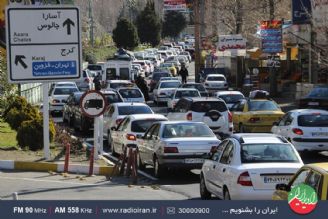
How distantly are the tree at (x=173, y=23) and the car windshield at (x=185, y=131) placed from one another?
123 m

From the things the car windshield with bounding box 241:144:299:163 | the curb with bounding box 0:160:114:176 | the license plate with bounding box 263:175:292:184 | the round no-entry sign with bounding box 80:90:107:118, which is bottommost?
the curb with bounding box 0:160:114:176

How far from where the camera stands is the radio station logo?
9.03 m

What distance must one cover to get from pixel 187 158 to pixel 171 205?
31.0ft

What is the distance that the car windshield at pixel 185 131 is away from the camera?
761 inches

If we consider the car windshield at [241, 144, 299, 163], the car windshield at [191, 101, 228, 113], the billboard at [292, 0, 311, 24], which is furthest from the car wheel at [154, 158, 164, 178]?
the billboard at [292, 0, 311, 24]

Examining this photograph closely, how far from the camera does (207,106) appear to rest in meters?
28.4

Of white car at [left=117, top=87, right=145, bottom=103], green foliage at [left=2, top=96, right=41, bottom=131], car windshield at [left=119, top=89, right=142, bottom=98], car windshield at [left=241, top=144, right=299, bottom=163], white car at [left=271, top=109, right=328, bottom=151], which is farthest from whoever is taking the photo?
car windshield at [left=119, top=89, right=142, bottom=98]

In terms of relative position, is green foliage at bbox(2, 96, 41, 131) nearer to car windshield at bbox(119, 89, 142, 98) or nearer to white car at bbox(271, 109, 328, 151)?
white car at bbox(271, 109, 328, 151)

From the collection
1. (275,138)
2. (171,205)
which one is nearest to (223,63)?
(275,138)

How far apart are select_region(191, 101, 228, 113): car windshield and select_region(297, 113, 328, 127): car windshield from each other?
4.85 metres

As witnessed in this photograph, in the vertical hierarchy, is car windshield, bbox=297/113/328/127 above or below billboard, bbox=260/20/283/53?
below

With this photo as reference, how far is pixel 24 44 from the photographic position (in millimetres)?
20562

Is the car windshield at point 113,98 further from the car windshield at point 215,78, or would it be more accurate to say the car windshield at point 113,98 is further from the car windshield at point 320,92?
the car windshield at point 215,78

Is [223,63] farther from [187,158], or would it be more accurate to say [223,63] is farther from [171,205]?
[171,205]
